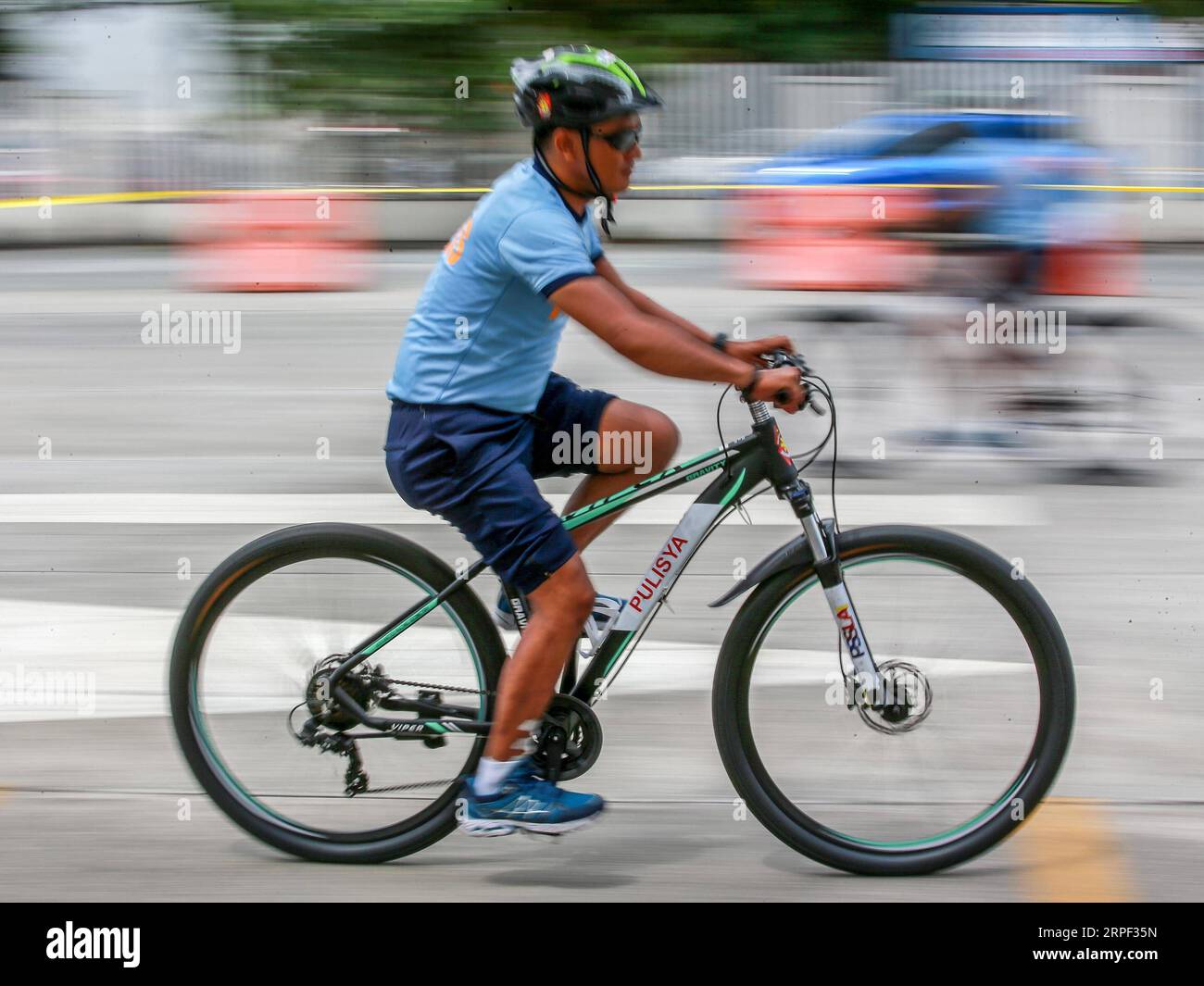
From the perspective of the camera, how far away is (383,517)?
6793 millimetres

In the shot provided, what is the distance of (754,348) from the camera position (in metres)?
3.69

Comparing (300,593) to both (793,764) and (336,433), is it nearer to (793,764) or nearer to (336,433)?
(793,764)

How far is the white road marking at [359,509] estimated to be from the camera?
673cm

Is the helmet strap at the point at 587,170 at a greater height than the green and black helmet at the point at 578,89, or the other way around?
the green and black helmet at the point at 578,89

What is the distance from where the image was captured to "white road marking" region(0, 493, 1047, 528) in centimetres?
673

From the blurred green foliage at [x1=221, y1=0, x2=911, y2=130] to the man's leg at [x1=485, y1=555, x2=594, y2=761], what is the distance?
50.6ft

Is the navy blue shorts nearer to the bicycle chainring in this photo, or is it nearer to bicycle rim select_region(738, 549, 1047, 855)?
the bicycle chainring

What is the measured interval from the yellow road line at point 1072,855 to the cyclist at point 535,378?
1.09 metres

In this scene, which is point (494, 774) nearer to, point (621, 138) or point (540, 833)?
point (540, 833)

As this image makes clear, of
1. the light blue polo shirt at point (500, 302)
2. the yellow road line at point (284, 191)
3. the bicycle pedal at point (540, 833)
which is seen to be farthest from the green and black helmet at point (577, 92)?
the yellow road line at point (284, 191)

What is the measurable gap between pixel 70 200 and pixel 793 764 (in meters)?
17.8

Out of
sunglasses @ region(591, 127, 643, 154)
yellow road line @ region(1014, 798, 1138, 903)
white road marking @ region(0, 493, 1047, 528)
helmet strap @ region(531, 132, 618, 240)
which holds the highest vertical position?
sunglasses @ region(591, 127, 643, 154)

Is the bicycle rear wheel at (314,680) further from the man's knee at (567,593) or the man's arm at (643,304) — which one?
the man's arm at (643,304)

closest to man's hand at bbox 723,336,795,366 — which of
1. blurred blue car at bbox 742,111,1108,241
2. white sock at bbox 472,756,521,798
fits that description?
white sock at bbox 472,756,521,798
